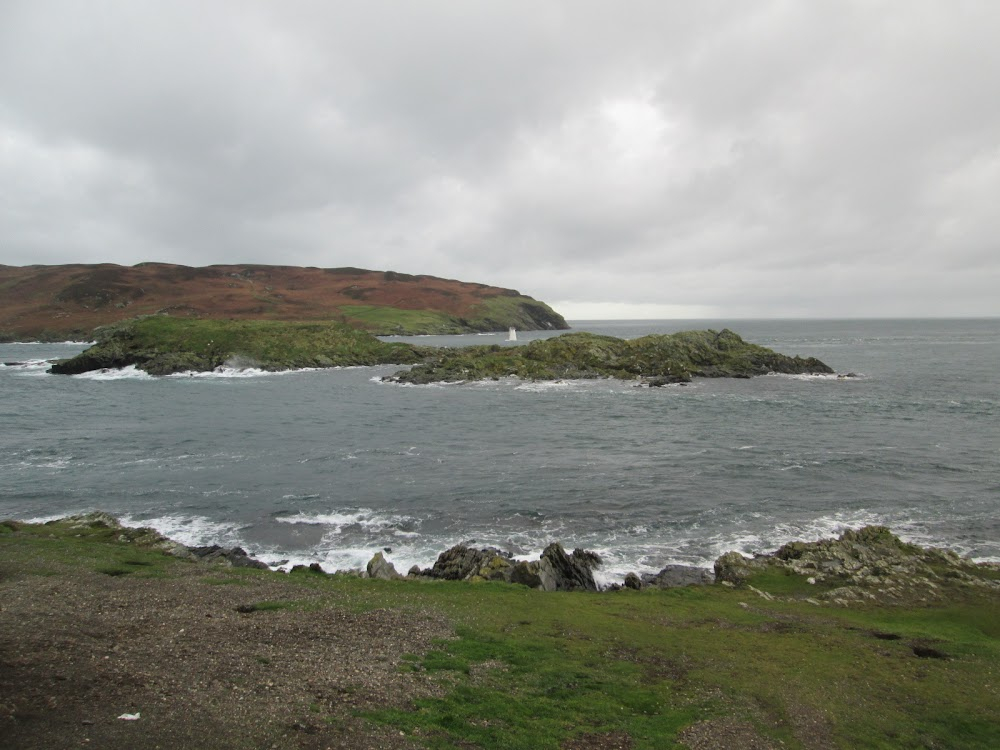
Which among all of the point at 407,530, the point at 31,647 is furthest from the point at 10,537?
the point at 407,530

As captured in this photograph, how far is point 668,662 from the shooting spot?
55.9 ft

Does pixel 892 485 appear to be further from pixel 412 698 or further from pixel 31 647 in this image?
pixel 31 647

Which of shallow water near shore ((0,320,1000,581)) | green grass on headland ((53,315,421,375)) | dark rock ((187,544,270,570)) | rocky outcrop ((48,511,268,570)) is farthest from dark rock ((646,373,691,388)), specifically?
rocky outcrop ((48,511,268,570))

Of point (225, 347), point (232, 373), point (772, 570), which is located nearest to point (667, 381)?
point (772, 570)

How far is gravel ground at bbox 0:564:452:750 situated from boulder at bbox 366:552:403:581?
4167 millimetres

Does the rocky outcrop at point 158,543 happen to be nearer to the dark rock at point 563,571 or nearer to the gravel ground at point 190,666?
the gravel ground at point 190,666

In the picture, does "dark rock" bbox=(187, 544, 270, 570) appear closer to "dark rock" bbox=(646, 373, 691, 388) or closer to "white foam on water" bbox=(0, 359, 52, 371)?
"dark rock" bbox=(646, 373, 691, 388)

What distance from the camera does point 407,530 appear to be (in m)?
31.9

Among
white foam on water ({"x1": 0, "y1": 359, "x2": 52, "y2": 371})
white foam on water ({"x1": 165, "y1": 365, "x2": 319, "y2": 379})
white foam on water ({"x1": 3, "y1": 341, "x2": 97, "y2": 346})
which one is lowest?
white foam on water ({"x1": 165, "y1": 365, "x2": 319, "y2": 379})

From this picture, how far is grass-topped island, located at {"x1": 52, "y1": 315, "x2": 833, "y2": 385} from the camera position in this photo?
102m

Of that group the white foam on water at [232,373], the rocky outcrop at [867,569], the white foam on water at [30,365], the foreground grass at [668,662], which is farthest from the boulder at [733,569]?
the white foam on water at [30,365]

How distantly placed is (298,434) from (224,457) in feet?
31.0

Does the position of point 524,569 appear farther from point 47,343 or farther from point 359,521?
point 47,343

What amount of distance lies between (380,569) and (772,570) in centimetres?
1802
